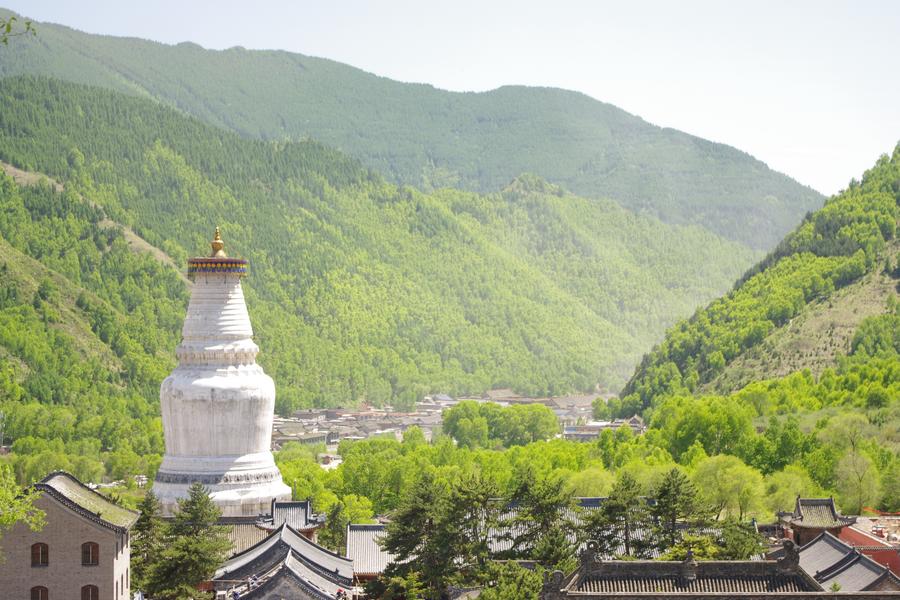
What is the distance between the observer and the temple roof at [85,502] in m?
63.8

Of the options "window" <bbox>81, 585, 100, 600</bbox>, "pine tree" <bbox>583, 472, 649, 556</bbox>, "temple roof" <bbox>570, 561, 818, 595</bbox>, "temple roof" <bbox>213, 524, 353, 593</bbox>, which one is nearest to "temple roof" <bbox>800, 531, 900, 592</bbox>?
"temple roof" <bbox>570, 561, 818, 595</bbox>

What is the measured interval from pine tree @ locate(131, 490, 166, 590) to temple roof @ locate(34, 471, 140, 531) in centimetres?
307

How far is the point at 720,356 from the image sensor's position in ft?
649

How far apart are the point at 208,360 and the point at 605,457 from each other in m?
42.2

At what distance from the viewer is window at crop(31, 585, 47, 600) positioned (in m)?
64.3

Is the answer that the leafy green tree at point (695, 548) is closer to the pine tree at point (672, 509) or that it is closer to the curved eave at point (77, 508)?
the pine tree at point (672, 509)

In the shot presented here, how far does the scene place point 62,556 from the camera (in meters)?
64.2

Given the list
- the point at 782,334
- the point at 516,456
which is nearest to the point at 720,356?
the point at 782,334

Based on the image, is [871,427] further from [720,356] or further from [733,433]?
[720,356]

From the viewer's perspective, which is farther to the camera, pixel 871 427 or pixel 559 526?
pixel 871 427

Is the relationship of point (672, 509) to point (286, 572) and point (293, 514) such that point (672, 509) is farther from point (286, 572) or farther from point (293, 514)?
point (293, 514)

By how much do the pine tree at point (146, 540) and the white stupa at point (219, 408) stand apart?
18.4m

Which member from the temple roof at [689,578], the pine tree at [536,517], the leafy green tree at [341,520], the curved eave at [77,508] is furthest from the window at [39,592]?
the leafy green tree at [341,520]

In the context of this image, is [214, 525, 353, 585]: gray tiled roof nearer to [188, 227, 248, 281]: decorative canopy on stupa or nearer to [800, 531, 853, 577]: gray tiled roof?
[800, 531, 853, 577]: gray tiled roof
